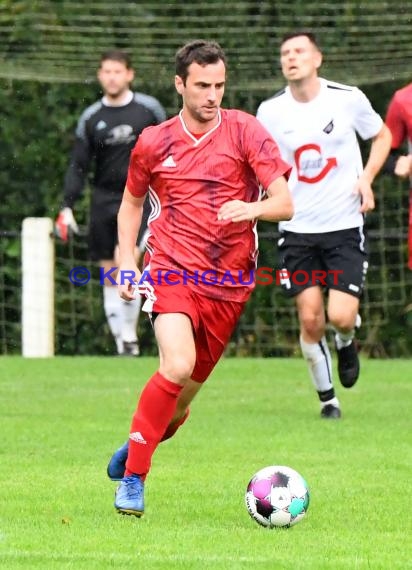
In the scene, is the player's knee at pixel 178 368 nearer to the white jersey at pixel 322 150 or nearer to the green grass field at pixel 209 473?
the green grass field at pixel 209 473

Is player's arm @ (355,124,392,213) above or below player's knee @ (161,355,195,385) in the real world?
above

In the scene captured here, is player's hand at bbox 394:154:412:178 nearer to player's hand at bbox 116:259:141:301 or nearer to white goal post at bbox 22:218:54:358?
player's hand at bbox 116:259:141:301

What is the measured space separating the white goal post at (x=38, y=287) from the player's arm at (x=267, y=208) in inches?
357

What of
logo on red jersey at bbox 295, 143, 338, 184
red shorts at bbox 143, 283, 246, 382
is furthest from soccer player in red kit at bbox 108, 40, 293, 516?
logo on red jersey at bbox 295, 143, 338, 184

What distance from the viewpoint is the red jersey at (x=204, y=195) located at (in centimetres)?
670

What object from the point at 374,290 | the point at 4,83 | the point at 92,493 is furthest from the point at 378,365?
the point at 92,493

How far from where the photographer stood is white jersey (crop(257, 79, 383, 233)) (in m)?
9.83

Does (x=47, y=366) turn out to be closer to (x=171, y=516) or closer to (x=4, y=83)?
(x=4, y=83)

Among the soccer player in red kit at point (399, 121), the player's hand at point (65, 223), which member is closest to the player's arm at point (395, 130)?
the soccer player in red kit at point (399, 121)

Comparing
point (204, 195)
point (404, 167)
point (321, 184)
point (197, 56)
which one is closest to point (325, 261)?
point (321, 184)

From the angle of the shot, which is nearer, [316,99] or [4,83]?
[316,99]

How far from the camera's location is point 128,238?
22.5 feet

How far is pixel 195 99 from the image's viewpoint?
6.68 m

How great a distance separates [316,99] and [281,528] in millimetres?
4444
